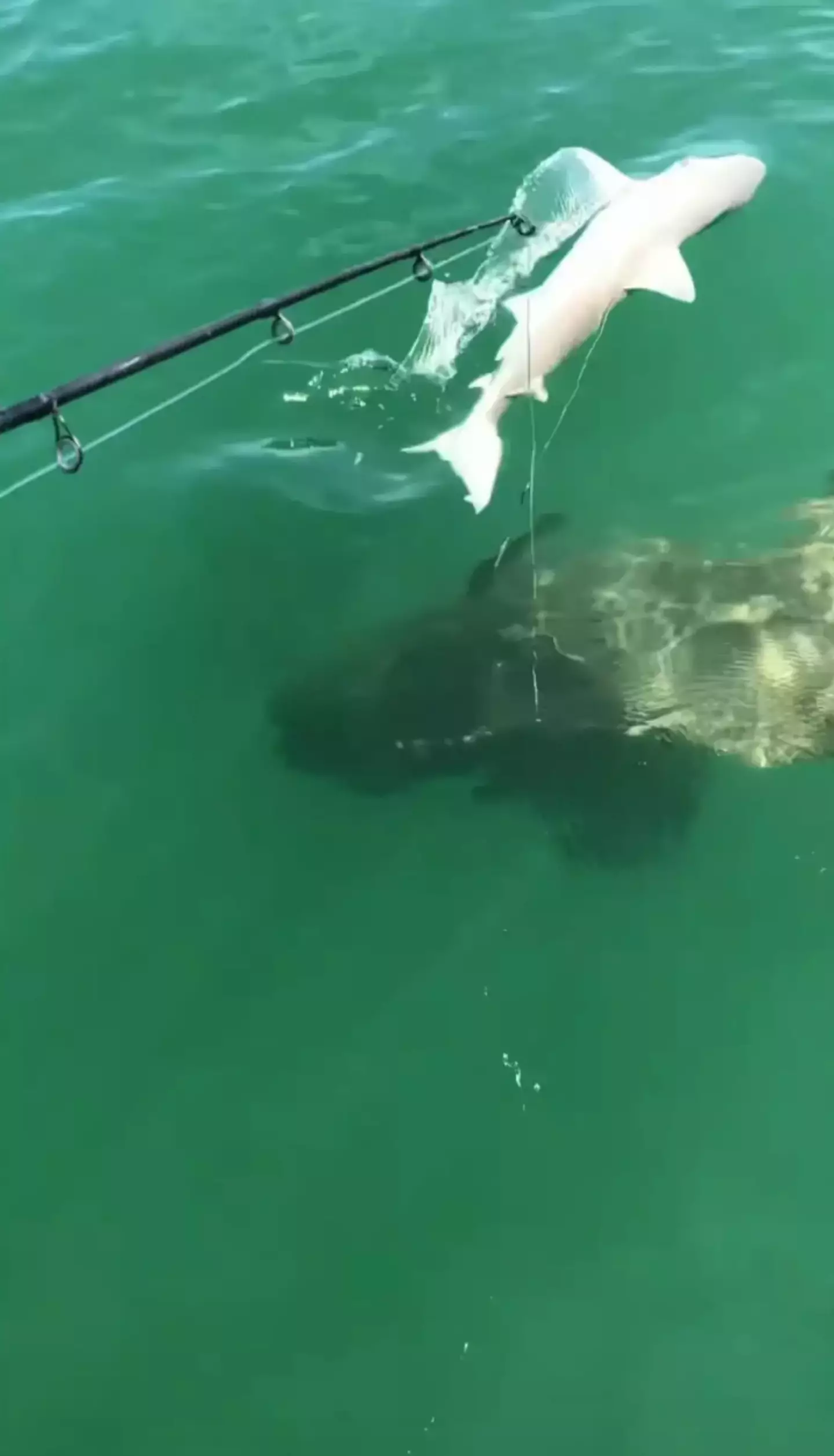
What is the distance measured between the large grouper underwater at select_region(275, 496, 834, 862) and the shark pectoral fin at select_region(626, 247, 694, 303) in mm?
1440

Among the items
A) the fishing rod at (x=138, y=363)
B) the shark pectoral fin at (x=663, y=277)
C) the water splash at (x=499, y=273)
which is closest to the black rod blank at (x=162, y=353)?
the fishing rod at (x=138, y=363)

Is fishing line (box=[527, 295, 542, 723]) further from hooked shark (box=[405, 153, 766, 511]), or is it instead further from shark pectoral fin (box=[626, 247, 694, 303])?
shark pectoral fin (box=[626, 247, 694, 303])

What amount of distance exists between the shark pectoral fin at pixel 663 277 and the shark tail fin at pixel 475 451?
131 cm

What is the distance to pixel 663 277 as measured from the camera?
22.7ft

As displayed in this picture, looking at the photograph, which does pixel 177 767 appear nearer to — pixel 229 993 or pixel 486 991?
pixel 229 993

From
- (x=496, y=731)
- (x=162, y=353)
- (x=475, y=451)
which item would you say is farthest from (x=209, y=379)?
(x=162, y=353)

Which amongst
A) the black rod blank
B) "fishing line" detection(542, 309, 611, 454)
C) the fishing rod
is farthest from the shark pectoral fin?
the fishing rod

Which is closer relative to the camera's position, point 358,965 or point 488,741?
point 358,965

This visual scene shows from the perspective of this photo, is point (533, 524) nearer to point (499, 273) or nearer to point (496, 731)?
point (496, 731)

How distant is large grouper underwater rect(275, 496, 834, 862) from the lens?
630 centimetres

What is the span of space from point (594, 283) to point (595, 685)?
2.26 m

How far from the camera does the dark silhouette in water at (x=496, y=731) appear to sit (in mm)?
6184

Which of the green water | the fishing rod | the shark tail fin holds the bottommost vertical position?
the green water

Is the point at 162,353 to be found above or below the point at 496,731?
above
